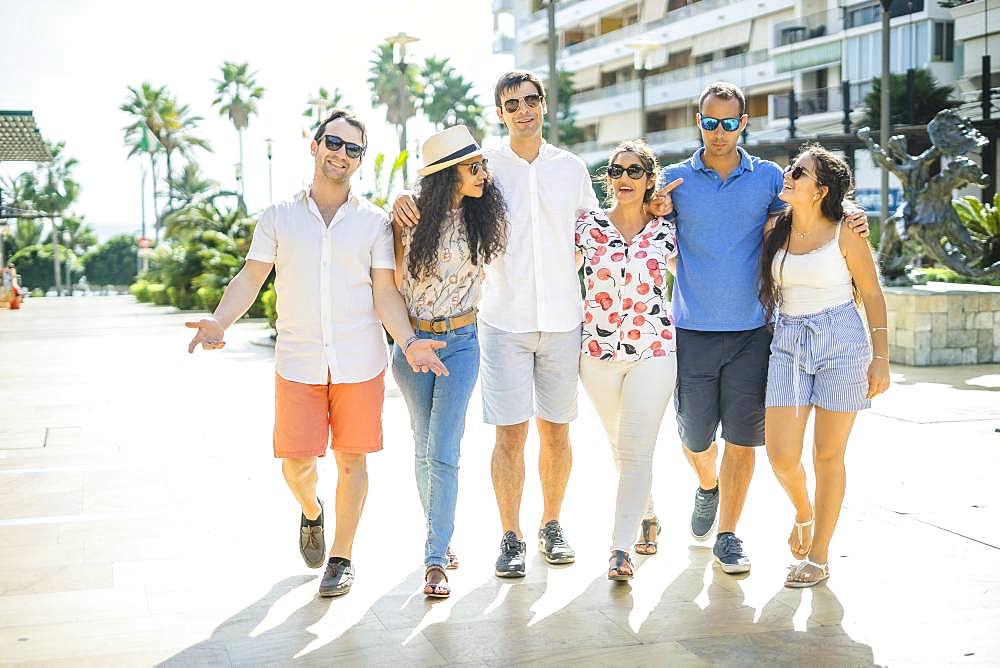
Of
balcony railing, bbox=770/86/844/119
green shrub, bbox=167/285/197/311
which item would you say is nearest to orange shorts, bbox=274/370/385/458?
green shrub, bbox=167/285/197/311

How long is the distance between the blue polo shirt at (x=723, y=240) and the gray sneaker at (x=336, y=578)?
5.81 ft

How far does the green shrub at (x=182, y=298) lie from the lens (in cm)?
3622

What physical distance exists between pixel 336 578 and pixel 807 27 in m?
46.1

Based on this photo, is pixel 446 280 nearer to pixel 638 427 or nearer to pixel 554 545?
pixel 638 427

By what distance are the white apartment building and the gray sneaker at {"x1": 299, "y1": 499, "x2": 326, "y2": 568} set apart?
99.6ft

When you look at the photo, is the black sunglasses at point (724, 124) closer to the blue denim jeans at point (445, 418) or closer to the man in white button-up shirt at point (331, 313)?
the blue denim jeans at point (445, 418)

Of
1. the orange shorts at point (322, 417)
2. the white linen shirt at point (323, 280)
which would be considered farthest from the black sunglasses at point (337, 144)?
the orange shorts at point (322, 417)

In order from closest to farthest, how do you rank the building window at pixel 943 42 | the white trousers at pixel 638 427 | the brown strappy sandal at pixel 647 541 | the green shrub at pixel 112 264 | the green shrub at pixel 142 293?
the white trousers at pixel 638 427
the brown strappy sandal at pixel 647 541
the building window at pixel 943 42
the green shrub at pixel 142 293
the green shrub at pixel 112 264

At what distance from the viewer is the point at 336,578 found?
501cm

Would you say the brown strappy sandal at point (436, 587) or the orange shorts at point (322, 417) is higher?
the orange shorts at point (322, 417)

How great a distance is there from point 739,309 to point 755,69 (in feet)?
157

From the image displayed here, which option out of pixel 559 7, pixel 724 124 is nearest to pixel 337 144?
pixel 724 124

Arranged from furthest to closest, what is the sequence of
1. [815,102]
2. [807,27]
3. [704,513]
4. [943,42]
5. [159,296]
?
[807,27], [815,102], [159,296], [943,42], [704,513]

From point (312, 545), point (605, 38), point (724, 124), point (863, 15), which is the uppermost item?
point (605, 38)
